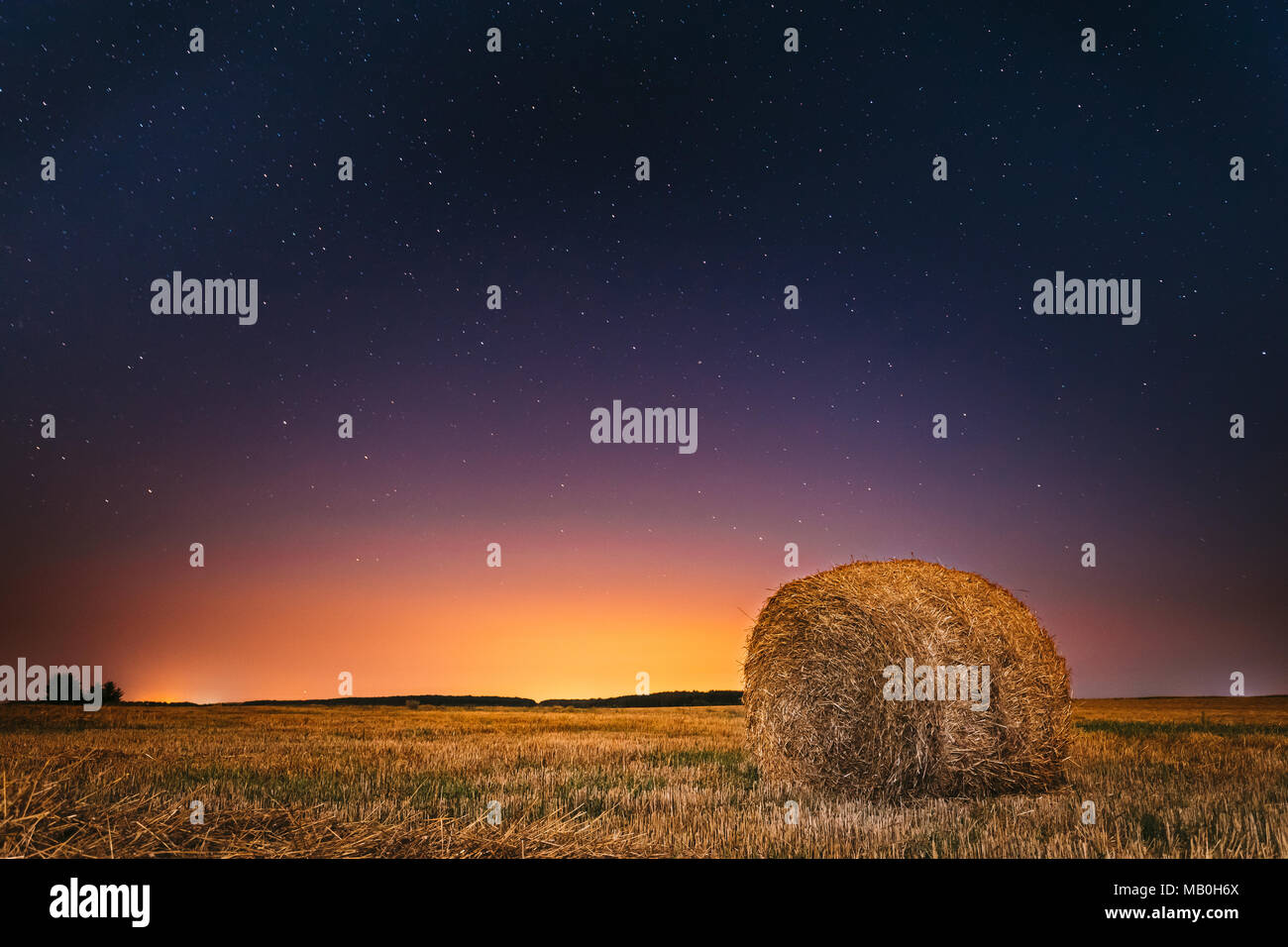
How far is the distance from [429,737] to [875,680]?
34.3ft

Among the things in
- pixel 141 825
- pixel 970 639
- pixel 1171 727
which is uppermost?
pixel 970 639

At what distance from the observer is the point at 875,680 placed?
32.2 ft

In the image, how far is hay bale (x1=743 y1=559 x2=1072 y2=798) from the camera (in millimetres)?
9367

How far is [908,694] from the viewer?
9438 mm

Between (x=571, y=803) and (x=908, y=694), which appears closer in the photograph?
(x=571, y=803)

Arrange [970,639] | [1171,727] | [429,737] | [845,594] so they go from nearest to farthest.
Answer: [970,639], [845,594], [429,737], [1171,727]

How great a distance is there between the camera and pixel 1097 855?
20.5 ft

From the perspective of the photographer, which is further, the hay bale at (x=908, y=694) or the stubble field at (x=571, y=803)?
the hay bale at (x=908, y=694)

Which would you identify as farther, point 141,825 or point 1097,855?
point 1097,855

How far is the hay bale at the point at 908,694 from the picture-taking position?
369 inches

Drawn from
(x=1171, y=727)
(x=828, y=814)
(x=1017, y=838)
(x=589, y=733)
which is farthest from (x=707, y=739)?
(x=1171, y=727)
